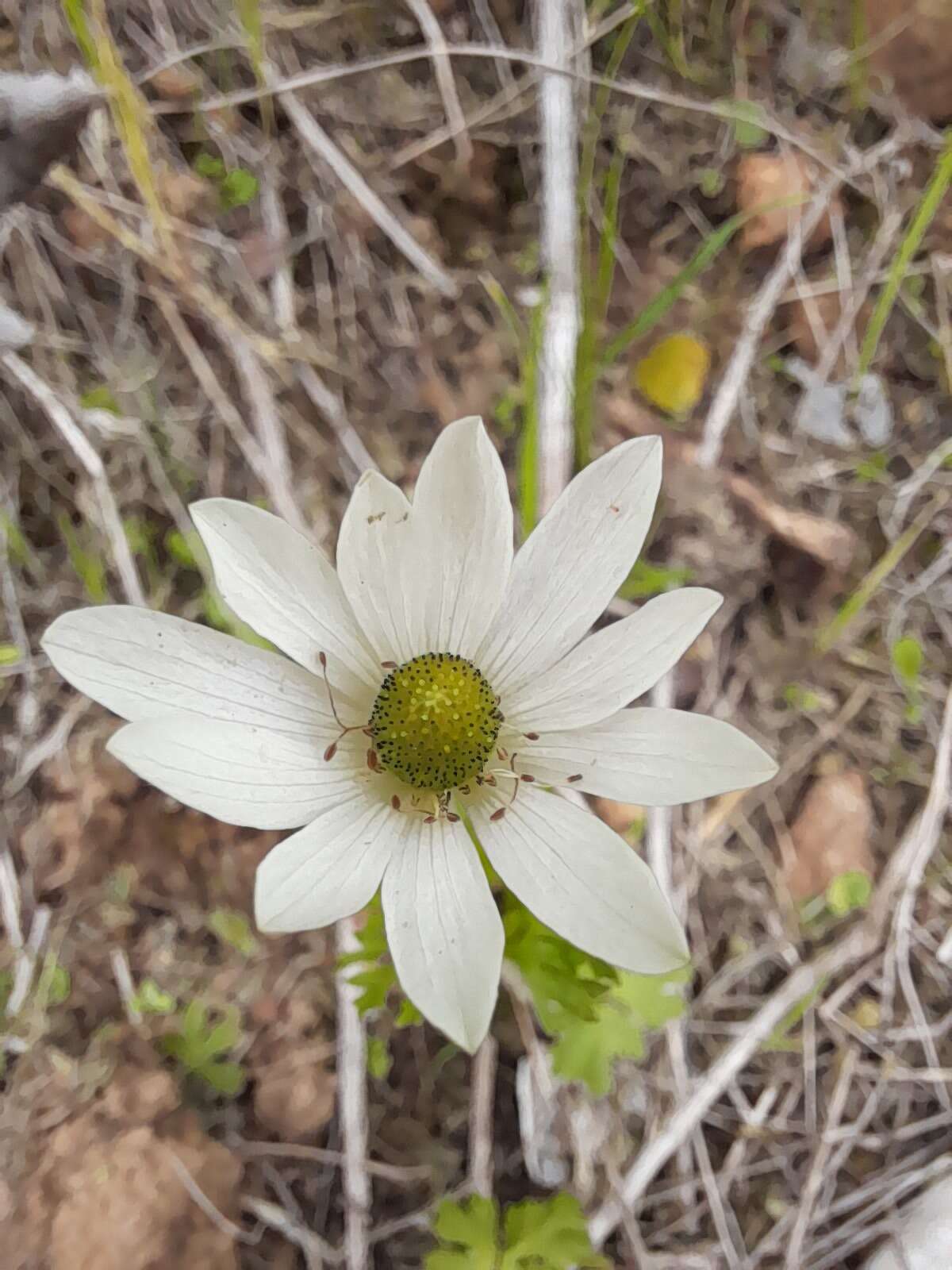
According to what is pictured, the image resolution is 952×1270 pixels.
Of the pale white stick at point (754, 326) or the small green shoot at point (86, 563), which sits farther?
the pale white stick at point (754, 326)

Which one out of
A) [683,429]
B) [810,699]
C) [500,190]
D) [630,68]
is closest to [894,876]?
[810,699]

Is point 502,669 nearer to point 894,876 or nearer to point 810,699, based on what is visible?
point 810,699

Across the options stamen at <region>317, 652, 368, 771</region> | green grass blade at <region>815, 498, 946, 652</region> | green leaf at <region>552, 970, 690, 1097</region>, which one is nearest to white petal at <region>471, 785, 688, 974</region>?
stamen at <region>317, 652, 368, 771</region>

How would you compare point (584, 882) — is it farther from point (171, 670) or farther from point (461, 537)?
point (171, 670)

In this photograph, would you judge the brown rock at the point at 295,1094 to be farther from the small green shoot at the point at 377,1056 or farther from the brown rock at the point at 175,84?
the brown rock at the point at 175,84

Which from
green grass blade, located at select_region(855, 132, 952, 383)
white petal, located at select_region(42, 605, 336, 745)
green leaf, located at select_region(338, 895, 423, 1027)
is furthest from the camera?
green grass blade, located at select_region(855, 132, 952, 383)

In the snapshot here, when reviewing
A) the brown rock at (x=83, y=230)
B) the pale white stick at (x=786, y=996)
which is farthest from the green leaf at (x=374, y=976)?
the brown rock at (x=83, y=230)

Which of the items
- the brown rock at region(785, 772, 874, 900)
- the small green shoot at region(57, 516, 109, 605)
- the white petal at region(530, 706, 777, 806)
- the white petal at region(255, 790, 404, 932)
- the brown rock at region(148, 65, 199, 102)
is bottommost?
the brown rock at region(785, 772, 874, 900)

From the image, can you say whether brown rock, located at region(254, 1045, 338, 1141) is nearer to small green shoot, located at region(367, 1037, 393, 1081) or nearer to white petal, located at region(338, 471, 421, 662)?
small green shoot, located at region(367, 1037, 393, 1081)
